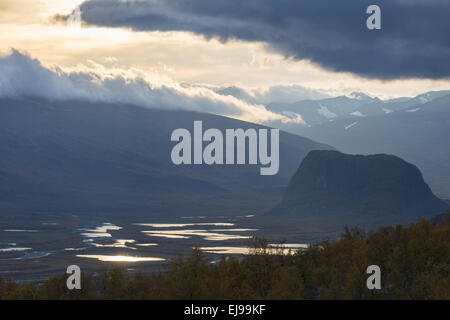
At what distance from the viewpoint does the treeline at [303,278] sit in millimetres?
106938

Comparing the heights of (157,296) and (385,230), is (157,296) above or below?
below

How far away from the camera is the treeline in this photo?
351 ft

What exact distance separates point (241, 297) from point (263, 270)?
724 inches

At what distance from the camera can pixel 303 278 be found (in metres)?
124
